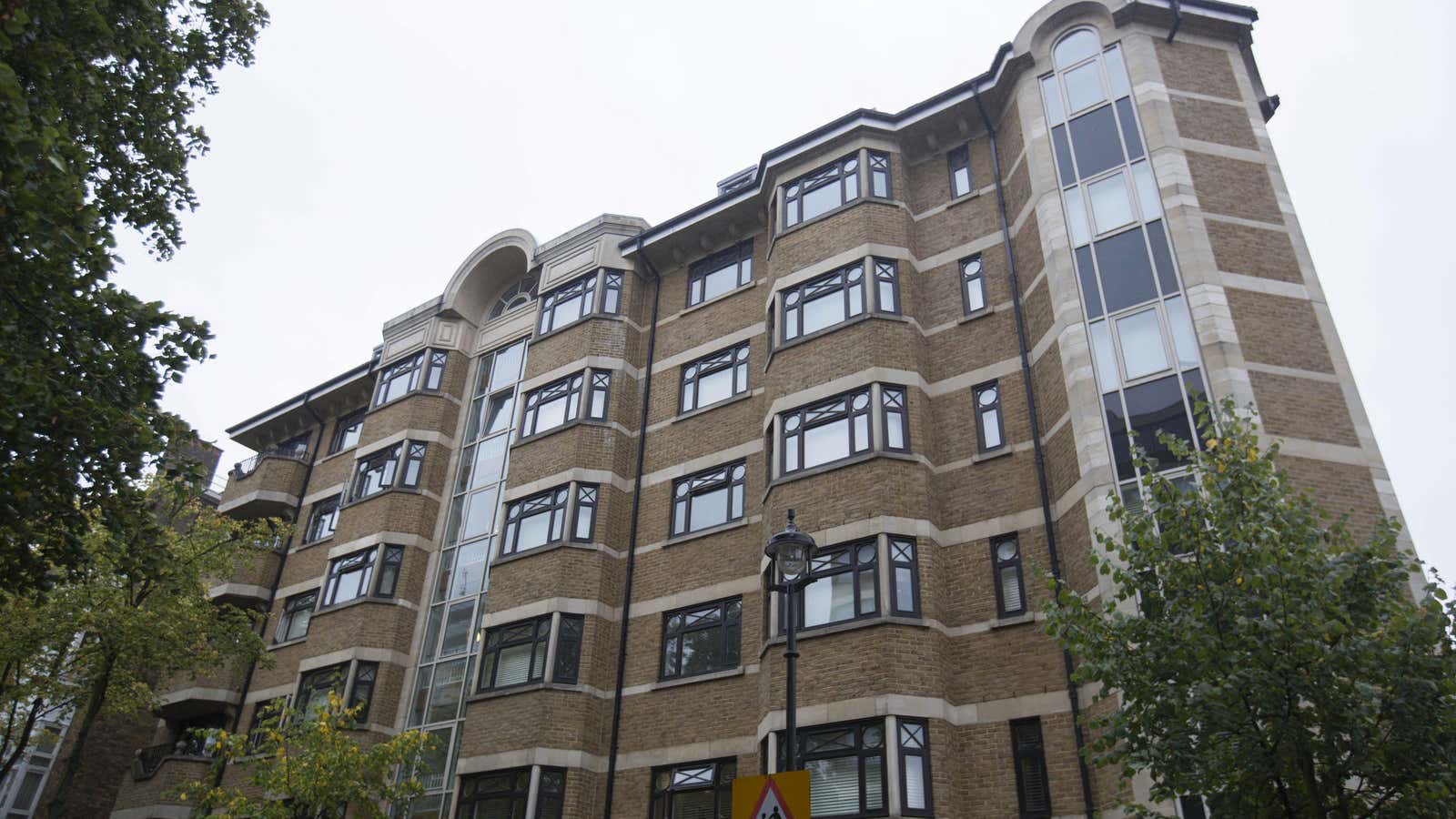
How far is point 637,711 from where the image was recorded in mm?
21359

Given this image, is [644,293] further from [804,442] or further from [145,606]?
[145,606]

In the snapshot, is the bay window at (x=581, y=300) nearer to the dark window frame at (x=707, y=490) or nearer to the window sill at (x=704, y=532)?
A: the dark window frame at (x=707, y=490)

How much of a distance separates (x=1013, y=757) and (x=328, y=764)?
12.5 m

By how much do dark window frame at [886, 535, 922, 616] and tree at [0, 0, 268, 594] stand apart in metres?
11.4

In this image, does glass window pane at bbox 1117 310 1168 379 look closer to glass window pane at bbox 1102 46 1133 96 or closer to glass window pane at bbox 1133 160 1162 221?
glass window pane at bbox 1133 160 1162 221

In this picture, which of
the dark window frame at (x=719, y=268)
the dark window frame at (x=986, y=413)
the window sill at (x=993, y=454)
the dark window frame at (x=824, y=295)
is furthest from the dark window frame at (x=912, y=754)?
the dark window frame at (x=719, y=268)

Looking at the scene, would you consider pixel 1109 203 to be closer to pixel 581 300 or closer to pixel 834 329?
pixel 834 329

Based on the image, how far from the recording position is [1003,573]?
18.3 meters

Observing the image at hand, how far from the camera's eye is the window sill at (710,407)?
77.8ft

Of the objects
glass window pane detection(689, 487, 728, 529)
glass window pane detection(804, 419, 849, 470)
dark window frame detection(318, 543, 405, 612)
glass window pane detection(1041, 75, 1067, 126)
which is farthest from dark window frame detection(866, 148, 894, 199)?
dark window frame detection(318, 543, 405, 612)

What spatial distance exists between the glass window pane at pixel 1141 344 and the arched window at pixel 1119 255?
2 centimetres

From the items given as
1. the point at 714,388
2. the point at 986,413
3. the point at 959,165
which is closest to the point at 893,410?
the point at 986,413

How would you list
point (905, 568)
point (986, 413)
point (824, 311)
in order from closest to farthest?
point (905, 568) < point (986, 413) < point (824, 311)

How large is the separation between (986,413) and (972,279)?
3.38 m
